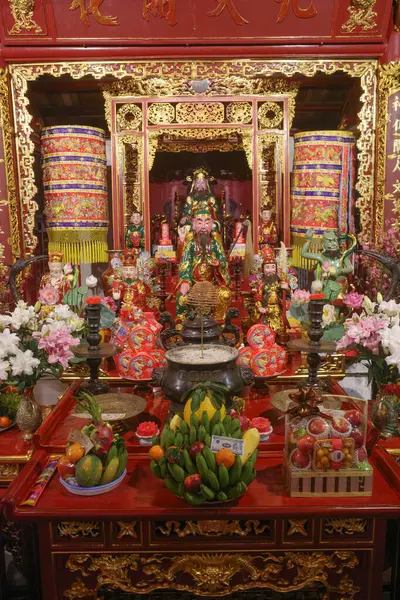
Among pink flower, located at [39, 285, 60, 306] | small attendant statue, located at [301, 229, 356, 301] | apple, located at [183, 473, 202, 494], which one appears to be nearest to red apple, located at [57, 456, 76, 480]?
apple, located at [183, 473, 202, 494]

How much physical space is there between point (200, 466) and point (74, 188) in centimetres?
298

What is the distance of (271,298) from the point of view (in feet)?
11.1

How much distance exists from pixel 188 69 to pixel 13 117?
1.36 metres

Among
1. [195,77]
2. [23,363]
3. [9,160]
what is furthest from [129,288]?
[195,77]

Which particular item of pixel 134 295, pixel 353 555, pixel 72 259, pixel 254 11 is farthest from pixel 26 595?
pixel 254 11

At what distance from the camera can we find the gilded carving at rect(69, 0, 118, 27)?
11.3 feet

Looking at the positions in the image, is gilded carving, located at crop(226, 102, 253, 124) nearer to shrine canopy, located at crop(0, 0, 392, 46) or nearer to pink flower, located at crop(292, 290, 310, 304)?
shrine canopy, located at crop(0, 0, 392, 46)

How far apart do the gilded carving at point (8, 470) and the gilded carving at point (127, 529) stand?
0.64 meters

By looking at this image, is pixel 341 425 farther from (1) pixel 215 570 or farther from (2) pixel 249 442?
(1) pixel 215 570

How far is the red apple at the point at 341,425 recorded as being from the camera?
5.17 feet

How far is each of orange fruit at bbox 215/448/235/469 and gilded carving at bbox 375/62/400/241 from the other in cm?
275

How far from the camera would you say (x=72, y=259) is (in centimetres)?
399

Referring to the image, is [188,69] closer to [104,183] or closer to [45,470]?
[104,183]

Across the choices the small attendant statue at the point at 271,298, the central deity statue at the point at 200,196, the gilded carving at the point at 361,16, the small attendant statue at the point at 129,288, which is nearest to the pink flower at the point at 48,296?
the small attendant statue at the point at 129,288
